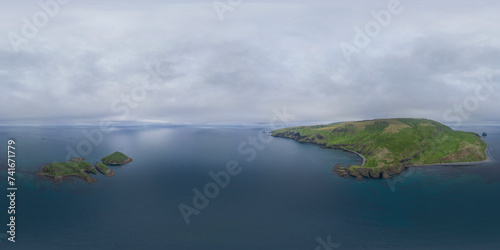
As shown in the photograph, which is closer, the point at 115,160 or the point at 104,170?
the point at 104,170

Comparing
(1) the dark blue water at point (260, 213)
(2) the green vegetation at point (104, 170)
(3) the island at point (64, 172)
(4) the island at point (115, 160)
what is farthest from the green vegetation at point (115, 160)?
(1) the dark blue water at point (260, 213)

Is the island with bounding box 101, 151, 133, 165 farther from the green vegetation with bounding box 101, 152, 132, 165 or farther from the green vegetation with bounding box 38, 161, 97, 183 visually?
the green vegetation with bounding box 38, 161, 97, 183

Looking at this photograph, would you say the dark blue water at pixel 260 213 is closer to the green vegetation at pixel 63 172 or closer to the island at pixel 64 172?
the island at pixel 64 172

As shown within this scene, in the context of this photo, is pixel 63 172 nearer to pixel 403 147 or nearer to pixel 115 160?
pixel 115 160

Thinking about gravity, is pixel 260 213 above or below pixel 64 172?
below

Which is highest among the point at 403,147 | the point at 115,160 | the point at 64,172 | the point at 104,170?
the point at 403,147

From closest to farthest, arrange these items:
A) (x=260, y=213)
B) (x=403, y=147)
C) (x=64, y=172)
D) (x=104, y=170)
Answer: (x=260, y=213), (x=64, y=172), (x=104, y=170), (x=403, y=147)

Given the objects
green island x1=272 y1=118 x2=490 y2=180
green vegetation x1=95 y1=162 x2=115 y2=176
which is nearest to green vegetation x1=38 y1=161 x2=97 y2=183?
green vegetation x1=95 y1=162 x2=115 y2=176

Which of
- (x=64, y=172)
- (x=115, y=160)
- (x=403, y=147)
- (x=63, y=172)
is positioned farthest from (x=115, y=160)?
(x=403, y=147)
